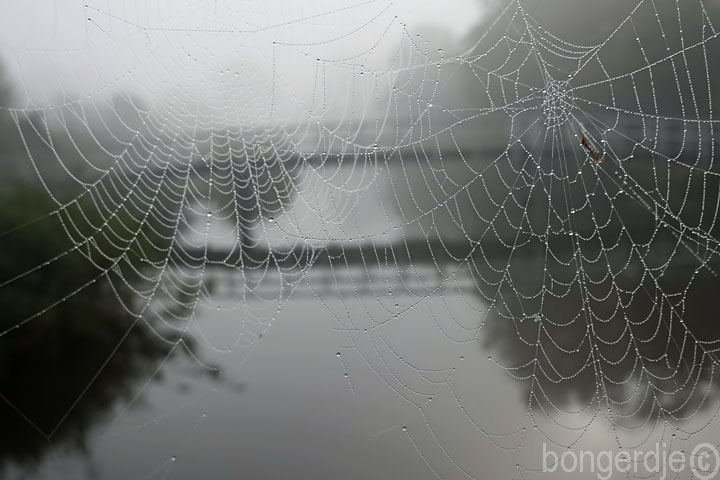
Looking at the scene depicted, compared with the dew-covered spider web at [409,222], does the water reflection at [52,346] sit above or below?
below

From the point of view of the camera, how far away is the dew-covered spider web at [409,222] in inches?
88.7

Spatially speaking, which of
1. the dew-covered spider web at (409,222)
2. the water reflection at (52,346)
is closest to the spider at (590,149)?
the dew-covered spider web at (409,222)

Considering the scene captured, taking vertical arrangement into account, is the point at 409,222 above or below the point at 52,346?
above

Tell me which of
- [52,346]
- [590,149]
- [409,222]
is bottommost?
[52,346]

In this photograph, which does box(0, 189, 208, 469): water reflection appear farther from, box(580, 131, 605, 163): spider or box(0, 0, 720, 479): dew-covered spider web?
box(580, 131, 605, 163): spider

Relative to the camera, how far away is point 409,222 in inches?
95.6

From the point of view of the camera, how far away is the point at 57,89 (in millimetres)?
2131

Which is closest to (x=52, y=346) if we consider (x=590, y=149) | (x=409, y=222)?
(x=409, y=222)

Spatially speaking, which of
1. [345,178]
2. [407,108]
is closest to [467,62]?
[407,108]

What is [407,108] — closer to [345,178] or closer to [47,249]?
[345,178]

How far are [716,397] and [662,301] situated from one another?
1.22ft

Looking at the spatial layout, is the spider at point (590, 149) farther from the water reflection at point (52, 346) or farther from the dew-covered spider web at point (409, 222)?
the water reflection at point (52, 346)

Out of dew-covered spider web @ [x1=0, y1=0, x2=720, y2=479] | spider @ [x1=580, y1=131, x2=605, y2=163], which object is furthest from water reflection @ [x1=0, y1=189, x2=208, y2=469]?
spider @ [x1=580, y1=131, x2=605, y2=163]

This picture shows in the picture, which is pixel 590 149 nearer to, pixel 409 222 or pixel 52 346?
pixel 409 222
